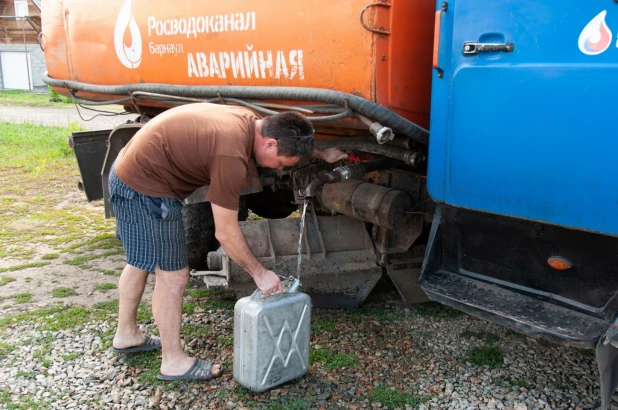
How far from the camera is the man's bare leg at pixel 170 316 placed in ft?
9.39

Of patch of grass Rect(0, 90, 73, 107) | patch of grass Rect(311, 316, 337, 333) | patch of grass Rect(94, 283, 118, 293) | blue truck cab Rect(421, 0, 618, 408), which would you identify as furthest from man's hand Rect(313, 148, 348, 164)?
patch of grass Rect(0, 90, 73, 107)

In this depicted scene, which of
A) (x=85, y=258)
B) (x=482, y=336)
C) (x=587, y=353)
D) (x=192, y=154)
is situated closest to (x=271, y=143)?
(x=192, y=154)

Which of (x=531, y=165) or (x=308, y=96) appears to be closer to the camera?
(x=531, y=165)

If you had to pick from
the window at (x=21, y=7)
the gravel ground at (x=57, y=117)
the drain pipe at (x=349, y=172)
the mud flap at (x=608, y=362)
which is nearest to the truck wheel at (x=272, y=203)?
the drain pipe at (x=349, y=172)

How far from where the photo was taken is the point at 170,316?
113 inches

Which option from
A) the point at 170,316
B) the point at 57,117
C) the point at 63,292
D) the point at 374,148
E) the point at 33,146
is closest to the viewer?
the point at 170,316

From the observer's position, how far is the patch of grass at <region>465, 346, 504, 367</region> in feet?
10.1

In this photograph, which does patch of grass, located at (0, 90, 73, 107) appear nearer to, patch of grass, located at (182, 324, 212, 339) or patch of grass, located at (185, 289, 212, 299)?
patch of grass, located at (185, 289, 212, 299)

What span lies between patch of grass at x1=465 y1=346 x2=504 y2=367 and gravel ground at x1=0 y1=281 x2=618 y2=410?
19mm

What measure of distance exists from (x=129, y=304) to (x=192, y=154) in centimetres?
107

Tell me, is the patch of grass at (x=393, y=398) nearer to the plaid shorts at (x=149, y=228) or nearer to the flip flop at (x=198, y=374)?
the flip flop at (x=198, y=374)

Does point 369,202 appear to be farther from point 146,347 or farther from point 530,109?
point 146,347

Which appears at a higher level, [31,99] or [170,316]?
[170,316]

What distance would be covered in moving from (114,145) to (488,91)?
2.98 meters
